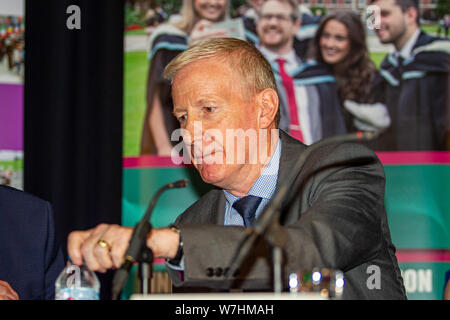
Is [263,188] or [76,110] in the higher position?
[76,110]

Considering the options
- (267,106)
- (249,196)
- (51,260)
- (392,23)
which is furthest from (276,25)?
(51,260)

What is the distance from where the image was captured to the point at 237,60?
247 cm

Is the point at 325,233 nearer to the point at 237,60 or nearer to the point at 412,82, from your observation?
the point at 237,60

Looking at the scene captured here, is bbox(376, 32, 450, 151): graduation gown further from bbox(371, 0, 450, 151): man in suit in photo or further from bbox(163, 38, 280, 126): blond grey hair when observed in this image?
bbox(163, 38, 280, 126): blond grey hair

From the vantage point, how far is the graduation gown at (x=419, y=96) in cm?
448

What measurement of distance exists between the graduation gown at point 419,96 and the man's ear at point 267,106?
204cm

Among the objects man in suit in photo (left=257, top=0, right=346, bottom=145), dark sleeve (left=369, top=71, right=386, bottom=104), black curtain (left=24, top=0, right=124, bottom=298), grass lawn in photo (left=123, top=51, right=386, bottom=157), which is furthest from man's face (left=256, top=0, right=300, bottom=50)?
black curtain (left=24, top=0, right=124, bottom=298)

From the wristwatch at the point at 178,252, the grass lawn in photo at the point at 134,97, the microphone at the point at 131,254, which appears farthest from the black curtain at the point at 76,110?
the microphone at the point at 131,254

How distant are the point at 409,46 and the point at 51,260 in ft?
9.96

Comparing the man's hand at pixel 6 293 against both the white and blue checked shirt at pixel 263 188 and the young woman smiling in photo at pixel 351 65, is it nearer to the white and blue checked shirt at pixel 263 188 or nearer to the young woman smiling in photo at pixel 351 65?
the white and blue checked shirt at pixel 263 188

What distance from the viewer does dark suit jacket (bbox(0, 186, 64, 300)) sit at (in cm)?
269

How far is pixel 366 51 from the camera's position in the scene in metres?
4.55
